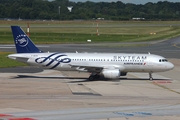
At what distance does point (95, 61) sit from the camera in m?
54.2

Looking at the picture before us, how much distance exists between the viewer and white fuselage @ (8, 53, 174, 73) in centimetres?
5425

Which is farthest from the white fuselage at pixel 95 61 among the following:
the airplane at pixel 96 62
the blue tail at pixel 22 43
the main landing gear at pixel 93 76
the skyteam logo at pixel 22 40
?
the skyteam logo at pixel 22 40

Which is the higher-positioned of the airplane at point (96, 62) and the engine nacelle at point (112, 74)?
the airplane at point (96, 62)

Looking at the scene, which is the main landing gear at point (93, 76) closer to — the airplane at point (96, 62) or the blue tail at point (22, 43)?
the airplane at point (96, 62)

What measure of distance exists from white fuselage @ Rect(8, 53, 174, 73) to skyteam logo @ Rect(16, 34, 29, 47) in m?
1.35

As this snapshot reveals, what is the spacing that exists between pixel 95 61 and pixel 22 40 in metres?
9.00

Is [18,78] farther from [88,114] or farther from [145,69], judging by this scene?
[88,114]

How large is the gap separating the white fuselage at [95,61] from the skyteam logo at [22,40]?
1352 millimetres

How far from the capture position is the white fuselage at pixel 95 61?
54250 millimetres

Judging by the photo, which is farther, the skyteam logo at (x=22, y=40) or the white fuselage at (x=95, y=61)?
the skyteam logo at (x=22, y=40)

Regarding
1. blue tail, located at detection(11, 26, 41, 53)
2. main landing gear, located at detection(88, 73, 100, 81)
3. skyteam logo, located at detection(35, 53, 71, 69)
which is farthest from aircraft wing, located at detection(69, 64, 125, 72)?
blue tail, located at detection(11, 26, 41, 53)

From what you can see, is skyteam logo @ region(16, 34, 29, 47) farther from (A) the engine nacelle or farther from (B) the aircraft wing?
(A) the engine nacelle

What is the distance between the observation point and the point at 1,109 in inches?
1371

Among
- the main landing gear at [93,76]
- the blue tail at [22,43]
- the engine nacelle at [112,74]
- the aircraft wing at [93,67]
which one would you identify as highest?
the blue tail at [22,43]
